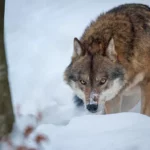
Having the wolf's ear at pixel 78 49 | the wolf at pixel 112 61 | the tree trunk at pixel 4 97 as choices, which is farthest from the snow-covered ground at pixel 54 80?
the wolf's ear at pixel 78 49

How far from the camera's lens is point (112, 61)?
6.91 m

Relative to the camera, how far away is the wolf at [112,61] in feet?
22.3

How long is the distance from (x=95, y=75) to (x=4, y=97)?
143 centimetres

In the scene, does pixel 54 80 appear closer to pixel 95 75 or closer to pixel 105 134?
pixel 95 75

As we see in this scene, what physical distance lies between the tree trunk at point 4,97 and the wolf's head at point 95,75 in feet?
3.63

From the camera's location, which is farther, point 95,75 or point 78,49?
point 78,49

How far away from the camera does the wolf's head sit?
6785 millimetres

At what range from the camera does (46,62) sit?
990cm

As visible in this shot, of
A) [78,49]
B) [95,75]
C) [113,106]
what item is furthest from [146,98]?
[78,49]

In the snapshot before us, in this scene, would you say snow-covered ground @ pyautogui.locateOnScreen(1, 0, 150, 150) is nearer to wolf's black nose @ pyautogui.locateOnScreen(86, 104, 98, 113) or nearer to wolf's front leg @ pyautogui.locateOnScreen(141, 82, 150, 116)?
wolf's black nose @ pyautogui.locateOnScreen(86, 104, 98, 113)

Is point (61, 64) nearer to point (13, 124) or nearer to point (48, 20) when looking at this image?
point (48, 20)

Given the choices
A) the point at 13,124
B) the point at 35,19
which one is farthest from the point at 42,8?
the point at 13,124

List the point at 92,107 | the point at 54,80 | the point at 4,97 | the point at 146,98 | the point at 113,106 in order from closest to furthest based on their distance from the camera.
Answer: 1. the point at 4,97
2. the point at 92,107
3. the point at 146,98
4. the point at 113,106
5. the point at 54,80

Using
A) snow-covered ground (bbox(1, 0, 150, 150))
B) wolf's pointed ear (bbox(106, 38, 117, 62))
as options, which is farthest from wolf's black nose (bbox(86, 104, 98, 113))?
wolf's pointed ear (bbox(106, 38, 117, 62))
